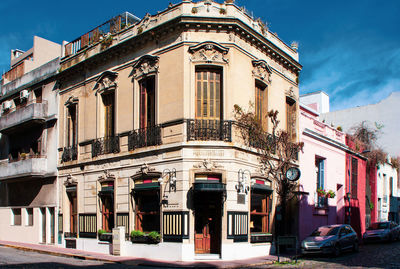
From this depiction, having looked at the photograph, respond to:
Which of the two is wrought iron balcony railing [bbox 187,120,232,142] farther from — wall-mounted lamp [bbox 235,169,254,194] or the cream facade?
the cream facade

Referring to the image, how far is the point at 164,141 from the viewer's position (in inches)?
717

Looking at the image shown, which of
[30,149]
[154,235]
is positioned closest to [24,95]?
[30,149]

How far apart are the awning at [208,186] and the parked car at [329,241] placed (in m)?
5.12

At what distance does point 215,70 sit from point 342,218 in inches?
550

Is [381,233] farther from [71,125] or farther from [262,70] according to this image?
[71,125]

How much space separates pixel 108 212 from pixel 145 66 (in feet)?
23.4

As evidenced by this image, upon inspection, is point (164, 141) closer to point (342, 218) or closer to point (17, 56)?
point (342, 218)

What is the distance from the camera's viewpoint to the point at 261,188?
1911cm

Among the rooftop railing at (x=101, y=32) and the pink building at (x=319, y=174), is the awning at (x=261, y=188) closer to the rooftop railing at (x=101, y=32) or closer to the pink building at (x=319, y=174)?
the pink building at (x=319, y=174)

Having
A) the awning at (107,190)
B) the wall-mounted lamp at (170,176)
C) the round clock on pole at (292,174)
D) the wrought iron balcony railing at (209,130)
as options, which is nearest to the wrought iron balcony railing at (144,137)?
the wall-mounted lamp at (170,176)

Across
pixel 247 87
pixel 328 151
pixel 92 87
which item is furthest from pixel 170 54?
pixel 328 151

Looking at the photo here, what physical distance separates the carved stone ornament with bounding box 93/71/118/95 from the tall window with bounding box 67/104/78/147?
8.15 ft

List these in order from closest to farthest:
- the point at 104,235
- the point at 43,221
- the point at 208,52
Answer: the point at 208,52 < the point at 104,235 < the point at 43,221

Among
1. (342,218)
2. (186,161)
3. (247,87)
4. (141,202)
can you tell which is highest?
(247,87)
